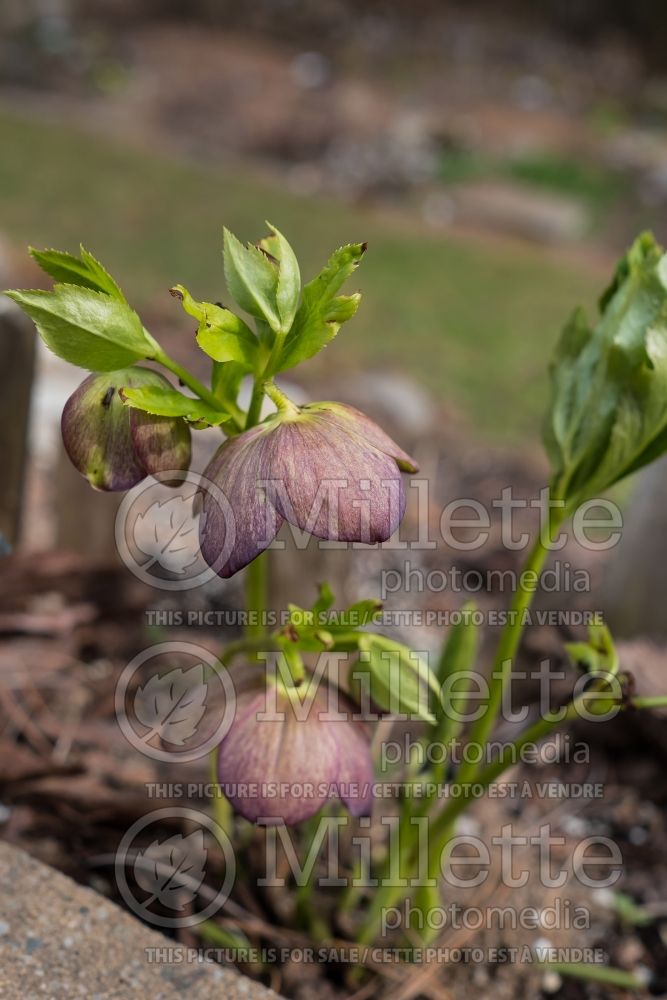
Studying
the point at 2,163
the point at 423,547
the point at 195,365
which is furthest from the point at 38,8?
the point at 423,547

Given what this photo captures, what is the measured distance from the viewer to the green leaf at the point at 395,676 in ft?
2.14

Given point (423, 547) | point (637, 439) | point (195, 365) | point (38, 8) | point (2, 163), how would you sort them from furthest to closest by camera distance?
point (38, 8)
point (2, 163)
point (195, 365)
point (423, 547)
point (637, 439)

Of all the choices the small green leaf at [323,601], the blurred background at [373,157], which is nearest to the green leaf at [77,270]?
the small green leaf at [323,601]

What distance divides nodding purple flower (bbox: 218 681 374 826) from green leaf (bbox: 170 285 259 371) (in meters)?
0.22

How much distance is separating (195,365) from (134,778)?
1554 millimetres

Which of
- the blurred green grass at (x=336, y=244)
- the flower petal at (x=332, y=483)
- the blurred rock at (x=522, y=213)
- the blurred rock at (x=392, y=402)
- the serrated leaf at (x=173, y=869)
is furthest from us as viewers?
the blurred rock at (x=522, y=213)

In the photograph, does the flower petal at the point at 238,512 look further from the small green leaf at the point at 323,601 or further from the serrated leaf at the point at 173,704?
the serrated leaf at the point at 173,704

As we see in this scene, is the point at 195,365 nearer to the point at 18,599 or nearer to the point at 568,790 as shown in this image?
the point at 18,599

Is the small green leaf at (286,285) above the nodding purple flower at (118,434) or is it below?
above

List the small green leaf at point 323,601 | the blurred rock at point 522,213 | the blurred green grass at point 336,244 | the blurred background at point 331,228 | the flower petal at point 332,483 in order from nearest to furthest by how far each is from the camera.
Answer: the flower petal at point 332,483
the small green leaf at point 323,601
the blurred background at point 331,228
the blurred green grass at point 336,244
the blurred rock at point 522,213

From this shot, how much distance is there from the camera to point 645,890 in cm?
102

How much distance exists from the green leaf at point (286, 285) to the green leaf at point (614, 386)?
0.77ft

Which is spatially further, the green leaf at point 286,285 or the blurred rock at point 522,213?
the blurred rock at point 522,213

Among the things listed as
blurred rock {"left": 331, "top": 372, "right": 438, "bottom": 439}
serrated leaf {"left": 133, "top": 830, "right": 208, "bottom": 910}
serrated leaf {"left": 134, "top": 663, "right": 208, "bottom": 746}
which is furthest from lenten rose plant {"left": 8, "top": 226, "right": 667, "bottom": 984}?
blurred rock {"left": 331, "top": 372, "right": 438, "bottom": 439}
